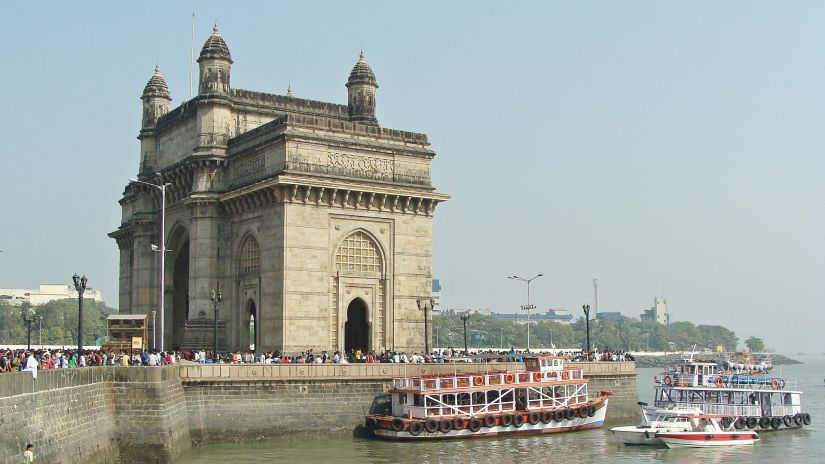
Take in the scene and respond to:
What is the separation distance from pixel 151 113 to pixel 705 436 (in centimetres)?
3925

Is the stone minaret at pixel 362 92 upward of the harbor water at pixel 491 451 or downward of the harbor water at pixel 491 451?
upward

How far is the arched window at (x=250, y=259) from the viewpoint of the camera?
2089 inches

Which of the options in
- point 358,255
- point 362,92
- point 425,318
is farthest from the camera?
point 362,92

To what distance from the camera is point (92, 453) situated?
3144cm

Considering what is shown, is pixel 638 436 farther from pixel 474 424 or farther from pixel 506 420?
pixel 474 424

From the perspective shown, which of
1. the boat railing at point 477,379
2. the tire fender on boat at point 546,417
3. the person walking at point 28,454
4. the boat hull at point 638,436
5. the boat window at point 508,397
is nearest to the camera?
the person walking at point 28,454

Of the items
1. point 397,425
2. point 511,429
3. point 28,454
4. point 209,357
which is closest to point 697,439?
point 511,429

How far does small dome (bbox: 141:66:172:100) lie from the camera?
6675 cm

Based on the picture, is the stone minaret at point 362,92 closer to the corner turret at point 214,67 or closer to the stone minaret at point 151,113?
the corner turret at point 214,67

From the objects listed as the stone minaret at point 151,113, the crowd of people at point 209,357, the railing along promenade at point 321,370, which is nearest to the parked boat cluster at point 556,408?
the railing along promenade at point 321,370

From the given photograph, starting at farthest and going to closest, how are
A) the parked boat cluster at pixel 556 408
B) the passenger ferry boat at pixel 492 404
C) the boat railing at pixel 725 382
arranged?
the boat railing at pixel 725 382
the parked boat cluster at pixel 556 408
the passenger ferry boat at pixel 492 404

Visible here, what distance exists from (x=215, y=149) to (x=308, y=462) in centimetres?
2278

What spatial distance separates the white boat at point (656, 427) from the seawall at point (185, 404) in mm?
5746

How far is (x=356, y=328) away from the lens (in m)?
55.1
